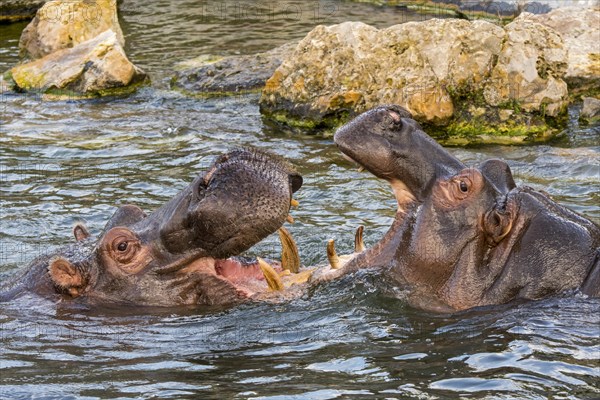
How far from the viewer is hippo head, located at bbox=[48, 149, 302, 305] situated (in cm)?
591

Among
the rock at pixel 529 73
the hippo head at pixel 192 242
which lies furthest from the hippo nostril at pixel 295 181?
the rock at pixel 529 73

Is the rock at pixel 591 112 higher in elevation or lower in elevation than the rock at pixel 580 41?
lower

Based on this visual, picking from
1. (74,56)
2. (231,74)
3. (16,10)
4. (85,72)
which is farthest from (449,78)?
(16,10)

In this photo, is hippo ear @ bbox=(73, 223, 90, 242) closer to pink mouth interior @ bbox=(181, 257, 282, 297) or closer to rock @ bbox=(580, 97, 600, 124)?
pink mouth interior @ bbox=(181, 257, 282, 297)

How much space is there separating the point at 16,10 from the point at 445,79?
13046mm

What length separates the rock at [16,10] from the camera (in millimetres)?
22469

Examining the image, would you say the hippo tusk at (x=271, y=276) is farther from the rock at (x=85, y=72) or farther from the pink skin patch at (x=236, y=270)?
the rock at (x=85, y=72)

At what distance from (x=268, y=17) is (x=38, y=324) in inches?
613

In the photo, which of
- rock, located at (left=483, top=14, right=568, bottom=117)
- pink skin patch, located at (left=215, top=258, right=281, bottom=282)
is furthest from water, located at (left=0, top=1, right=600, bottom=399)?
rock, located at (left=483, top=14, right=568, bottom=117)

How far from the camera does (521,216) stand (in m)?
5.86

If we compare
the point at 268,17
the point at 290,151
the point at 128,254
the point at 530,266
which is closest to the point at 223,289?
the point at 128,254

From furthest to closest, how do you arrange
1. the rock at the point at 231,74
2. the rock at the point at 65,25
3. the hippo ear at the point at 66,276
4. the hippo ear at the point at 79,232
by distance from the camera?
1. the rock at the point at 65,25
2. the rock at the point at 231,74
3. the hippo ear at the point at 79,232
4. the hippo ear at the point at 66,276

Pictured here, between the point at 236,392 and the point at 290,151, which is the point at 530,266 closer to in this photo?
the point at 236,392

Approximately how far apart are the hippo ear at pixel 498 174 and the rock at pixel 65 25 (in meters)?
12.2
